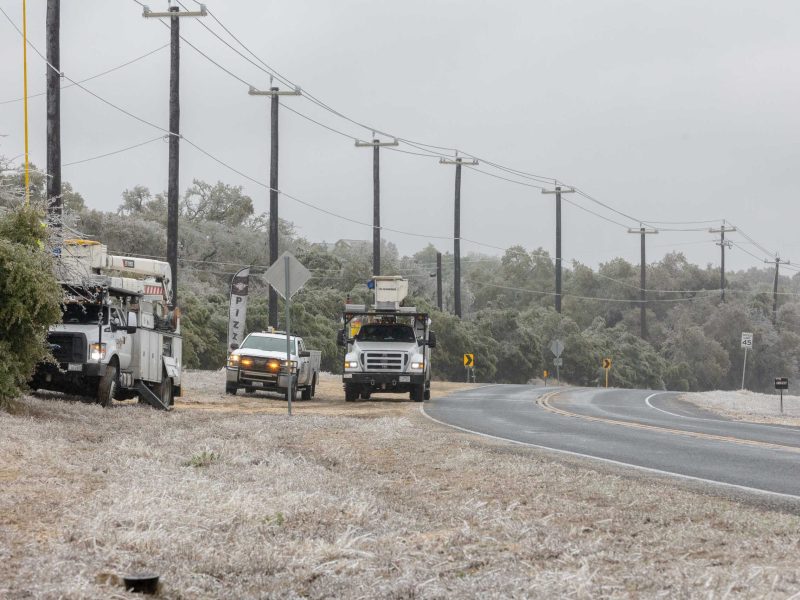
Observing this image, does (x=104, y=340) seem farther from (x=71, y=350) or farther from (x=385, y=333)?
(x=385, y=333)

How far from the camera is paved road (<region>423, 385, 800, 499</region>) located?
47.5 feet

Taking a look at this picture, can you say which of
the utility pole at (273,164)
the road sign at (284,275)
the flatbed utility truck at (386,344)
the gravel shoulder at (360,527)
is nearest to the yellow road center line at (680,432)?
the flatbed utility truck at (386,344)

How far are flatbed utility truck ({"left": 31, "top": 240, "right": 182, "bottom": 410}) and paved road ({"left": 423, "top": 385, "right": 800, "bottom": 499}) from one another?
244 inches

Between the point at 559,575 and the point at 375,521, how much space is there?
237 cm

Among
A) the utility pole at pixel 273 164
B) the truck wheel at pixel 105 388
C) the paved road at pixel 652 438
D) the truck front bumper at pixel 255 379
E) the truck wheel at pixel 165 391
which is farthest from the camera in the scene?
the utility pole at pixel 273 164

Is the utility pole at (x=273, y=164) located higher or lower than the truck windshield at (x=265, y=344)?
higher

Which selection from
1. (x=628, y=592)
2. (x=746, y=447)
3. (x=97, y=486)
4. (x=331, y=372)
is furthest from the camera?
(x=331, y=372)

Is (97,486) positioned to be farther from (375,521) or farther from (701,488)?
(701,488)

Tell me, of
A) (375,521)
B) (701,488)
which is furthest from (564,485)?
(375,521)

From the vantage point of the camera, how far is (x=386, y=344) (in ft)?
111

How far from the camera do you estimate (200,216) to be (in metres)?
85.8

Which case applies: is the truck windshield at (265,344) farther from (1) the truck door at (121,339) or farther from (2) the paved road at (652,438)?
(1) the truck door at (121,339)

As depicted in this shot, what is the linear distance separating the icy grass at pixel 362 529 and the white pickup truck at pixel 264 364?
18.8 metres

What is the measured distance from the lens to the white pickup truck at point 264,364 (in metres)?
33.7
